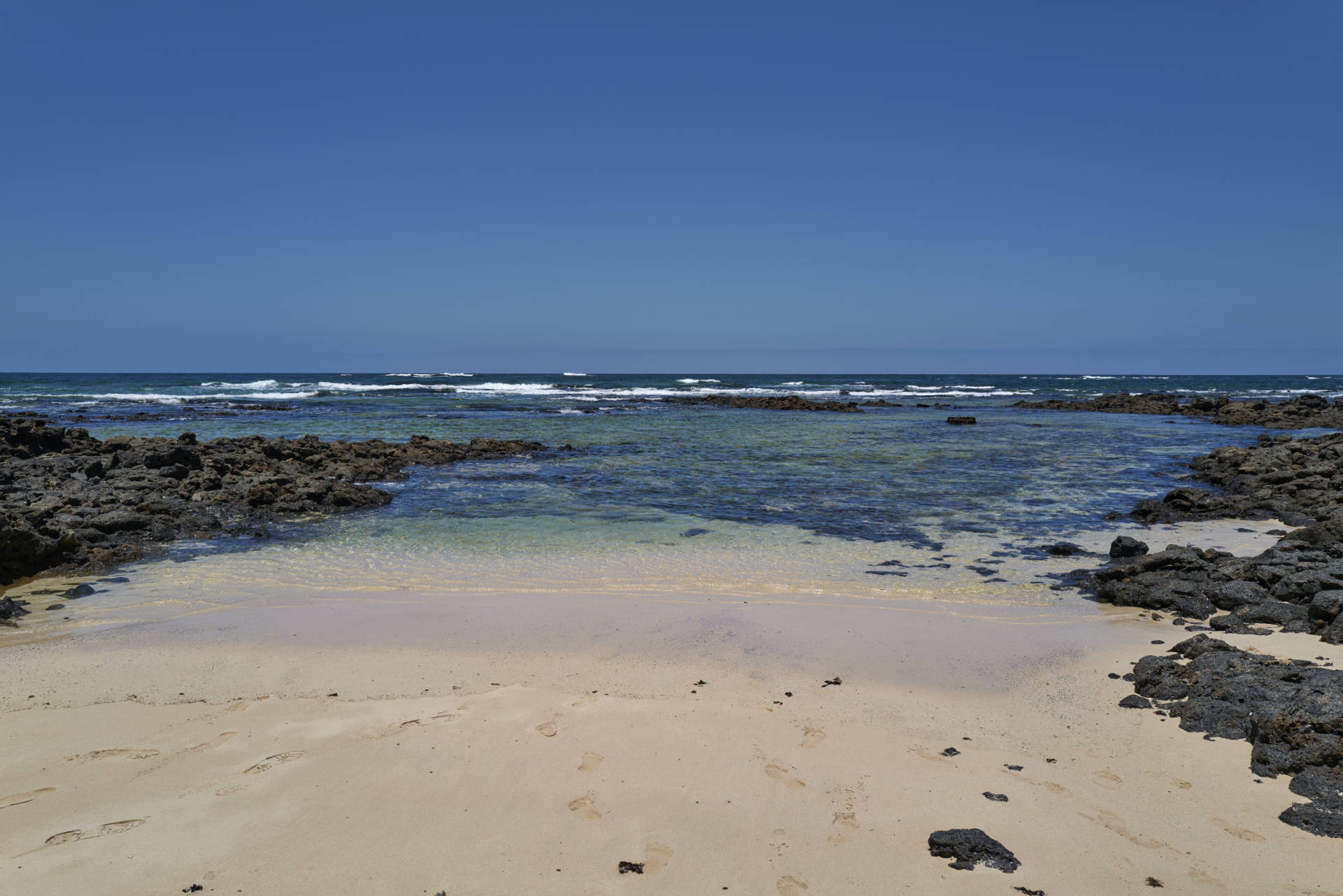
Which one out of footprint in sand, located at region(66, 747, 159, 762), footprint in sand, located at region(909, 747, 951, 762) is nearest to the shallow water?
footprint in sand, located at region(66, 747, 159, 762)

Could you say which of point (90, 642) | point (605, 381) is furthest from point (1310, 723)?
point (605, 381)

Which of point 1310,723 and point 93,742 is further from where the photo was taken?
point 93,742

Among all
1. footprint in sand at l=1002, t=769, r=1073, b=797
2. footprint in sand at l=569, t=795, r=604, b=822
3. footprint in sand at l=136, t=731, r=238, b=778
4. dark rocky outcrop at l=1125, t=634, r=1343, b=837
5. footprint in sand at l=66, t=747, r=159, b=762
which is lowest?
footprint in sand at l=66, t=747, r=159, b=762

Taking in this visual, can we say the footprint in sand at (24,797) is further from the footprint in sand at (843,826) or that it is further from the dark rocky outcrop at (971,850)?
the dark rocky outcrop at (971,850)

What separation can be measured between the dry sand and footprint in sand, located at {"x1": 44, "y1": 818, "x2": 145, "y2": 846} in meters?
0.01

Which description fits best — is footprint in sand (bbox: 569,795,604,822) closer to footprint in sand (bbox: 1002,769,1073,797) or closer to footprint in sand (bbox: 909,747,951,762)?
footprint in sand (bbox: 909,747,951,762)

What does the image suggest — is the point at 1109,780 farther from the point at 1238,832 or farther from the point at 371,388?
the point at 371,388

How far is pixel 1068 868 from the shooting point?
2.96 metres

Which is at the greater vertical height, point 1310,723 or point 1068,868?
point 1310,723

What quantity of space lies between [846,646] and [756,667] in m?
0.83

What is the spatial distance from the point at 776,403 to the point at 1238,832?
40444mm

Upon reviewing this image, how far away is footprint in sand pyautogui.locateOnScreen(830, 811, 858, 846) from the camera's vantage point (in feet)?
10.3

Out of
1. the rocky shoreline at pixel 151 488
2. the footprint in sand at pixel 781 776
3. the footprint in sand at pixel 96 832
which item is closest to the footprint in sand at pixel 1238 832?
the footprint in sand at pixel 781 776

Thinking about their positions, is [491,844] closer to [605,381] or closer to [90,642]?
[90,642]
